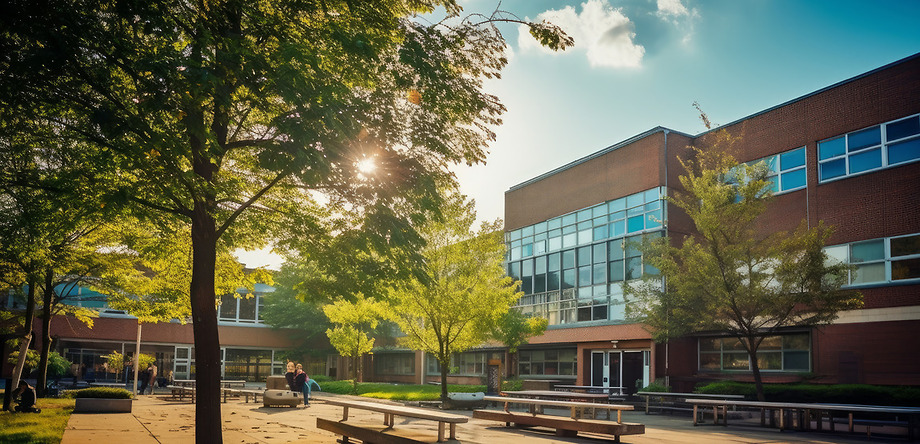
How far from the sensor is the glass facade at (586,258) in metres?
34.8

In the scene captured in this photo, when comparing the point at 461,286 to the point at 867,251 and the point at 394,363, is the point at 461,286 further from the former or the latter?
the point at 394,363

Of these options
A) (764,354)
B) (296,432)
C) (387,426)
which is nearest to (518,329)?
(764,354)

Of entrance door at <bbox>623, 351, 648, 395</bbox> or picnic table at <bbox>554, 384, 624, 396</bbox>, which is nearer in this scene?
picnic table at <bbox>554, 384, 624, 396</bbox>

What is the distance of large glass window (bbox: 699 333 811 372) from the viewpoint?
1094 inches

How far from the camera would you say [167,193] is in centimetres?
1018

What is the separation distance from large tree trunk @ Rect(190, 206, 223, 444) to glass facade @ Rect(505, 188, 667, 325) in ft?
75.6

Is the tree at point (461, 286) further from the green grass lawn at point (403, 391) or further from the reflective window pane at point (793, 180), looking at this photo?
the reflective window pane at point (793, 180)

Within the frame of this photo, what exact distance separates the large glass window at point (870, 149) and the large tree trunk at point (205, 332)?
23669 millimetres

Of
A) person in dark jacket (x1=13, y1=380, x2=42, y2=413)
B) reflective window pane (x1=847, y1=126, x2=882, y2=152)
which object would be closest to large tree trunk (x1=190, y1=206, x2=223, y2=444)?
person in dark jacket (x1=13, y1=380, x2=42, y2=413)

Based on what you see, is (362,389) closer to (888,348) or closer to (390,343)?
(390,343)

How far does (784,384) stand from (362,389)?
77.4 feet

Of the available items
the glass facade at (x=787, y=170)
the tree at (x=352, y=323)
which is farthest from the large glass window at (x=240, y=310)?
the glass facade at (x=787, y=170)

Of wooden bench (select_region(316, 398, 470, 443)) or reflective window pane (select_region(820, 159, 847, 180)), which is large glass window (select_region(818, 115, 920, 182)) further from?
wooden bench (select_region(316, 398, 470, 443))

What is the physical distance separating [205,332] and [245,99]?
3.87 metres
